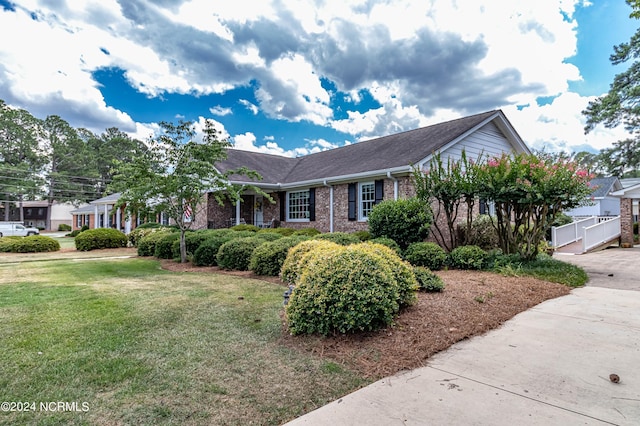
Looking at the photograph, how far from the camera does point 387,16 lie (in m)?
11.0

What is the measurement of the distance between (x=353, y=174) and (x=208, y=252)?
6.15 meters

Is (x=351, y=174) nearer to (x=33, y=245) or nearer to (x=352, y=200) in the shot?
(x=352, y=200)

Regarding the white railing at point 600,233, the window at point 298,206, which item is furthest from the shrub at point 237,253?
the white railing at point 600,233

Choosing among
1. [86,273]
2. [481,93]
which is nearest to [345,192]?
[481,93]

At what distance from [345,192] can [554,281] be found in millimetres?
8409

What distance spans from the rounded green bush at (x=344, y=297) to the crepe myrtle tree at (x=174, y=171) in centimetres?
709

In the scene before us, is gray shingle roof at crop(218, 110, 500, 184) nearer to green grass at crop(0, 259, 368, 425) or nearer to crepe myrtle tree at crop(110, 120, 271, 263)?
crepe myrtle tree at crop(110, 120, 271, 263)

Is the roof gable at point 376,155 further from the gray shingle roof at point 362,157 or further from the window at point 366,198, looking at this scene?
the window at point 366,198

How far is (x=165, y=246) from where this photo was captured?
40.0ft

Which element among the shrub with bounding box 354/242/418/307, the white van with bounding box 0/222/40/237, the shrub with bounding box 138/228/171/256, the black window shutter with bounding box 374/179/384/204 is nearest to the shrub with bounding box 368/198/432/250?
the black window shutter with bounding box 374/179/384/204

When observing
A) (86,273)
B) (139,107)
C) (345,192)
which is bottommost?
(86,273)

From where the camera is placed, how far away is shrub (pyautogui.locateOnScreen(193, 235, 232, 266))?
32.9ft

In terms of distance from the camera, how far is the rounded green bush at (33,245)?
610 inches

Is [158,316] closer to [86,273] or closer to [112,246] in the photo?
[86,273]
